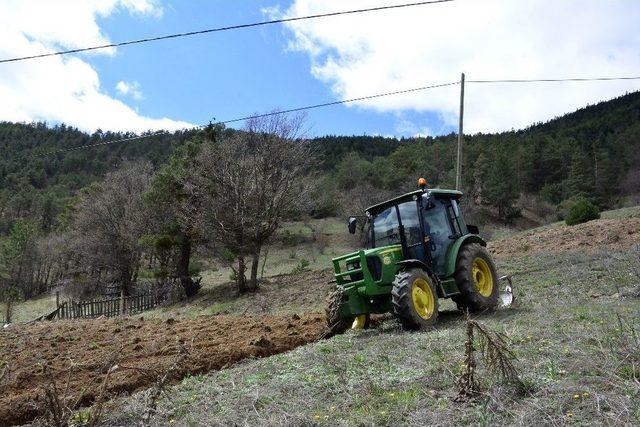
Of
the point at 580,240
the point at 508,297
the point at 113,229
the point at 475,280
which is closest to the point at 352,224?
the point at 475,280

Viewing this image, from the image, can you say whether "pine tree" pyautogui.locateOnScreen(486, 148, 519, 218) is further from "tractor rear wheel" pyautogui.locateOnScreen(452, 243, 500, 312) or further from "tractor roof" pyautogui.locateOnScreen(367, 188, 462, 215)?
"tractor roof" pyautogui.locateOnScreen(367, 188, 462, 215)

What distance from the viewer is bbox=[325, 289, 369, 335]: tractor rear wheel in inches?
347

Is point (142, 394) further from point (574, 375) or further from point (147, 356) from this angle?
point (574, 375)

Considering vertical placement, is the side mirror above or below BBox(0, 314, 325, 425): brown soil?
above

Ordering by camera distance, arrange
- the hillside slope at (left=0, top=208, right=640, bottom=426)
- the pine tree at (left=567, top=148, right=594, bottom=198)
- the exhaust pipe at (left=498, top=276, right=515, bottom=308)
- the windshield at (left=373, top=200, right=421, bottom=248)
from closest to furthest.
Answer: the hillside slope at (left=0, top=208, right=640, bottom=426) < the windshield at (left=373, top=200, right=421, bottom=248) < the exhaust pipe at (left=498, top=276, right=515, bottom=308) < the pine tree at (left=567, top=148, right=594, bottom=198)

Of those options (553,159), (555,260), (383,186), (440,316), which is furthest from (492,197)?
(440,316)

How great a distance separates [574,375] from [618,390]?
475 mm

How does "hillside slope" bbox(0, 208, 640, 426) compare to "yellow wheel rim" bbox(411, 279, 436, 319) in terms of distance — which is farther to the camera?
"yellow wheel rim" bbox(411, 279, 436, 319)

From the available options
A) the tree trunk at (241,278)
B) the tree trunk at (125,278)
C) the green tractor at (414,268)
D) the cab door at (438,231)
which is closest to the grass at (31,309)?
the tree trunk at (125,278)

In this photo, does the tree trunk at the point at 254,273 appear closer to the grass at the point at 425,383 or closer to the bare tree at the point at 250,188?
the bare tree at the point at 250,188

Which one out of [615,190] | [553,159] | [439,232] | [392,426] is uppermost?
[553,159]

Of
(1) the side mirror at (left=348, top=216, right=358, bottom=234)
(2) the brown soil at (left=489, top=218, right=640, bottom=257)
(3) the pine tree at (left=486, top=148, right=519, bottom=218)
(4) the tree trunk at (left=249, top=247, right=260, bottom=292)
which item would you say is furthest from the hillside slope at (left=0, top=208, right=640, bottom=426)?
(3) the pine tree at (left=486, top=148, right=519, bottom=218)

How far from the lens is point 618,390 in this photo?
4.05 meters

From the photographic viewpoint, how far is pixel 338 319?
8844 mm
